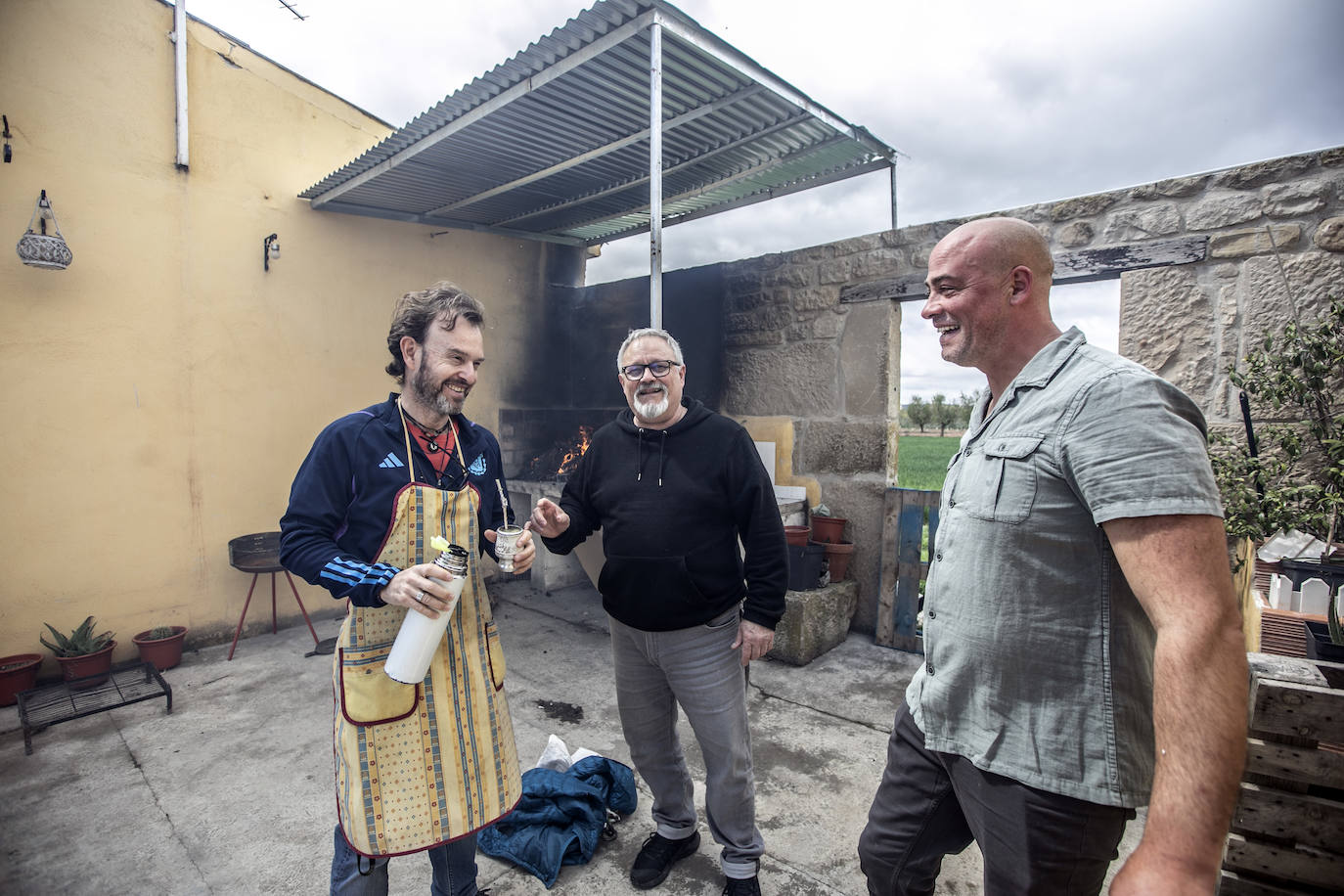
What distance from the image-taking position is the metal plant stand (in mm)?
3814

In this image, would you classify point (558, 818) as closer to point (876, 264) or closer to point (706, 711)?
point (706, 711)

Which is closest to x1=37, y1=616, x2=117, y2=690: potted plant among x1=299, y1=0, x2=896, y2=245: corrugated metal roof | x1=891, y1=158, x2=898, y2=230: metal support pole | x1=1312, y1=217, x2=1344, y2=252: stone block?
x1=299, y1=0, x2=896, y2=245: corrugated metal roof

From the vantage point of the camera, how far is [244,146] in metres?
5.29

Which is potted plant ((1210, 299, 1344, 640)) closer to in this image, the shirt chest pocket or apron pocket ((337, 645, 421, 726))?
the shirt chest pocket

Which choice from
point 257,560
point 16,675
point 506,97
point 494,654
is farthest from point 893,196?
point 16,675

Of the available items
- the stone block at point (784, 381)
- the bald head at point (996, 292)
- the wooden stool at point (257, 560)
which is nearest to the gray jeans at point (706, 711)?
the bald head at point (996, 292)

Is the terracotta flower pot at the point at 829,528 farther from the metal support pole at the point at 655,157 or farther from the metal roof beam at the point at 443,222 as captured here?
the metal roof beam at the point at 443,222

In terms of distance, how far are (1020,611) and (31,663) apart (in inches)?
235

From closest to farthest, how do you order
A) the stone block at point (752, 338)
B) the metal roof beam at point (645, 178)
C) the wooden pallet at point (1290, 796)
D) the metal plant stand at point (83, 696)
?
1. the wooden pallet at point (1290, 796)
2. the metal plant stand at point (83, 696)
3. the metal roof beam at point (645, 178)
4. the stone block at point (752, 338)

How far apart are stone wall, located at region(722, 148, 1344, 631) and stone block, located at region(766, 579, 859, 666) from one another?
14.1 inches

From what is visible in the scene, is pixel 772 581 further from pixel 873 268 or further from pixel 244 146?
pixel 244 146

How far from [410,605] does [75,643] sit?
15.0ft

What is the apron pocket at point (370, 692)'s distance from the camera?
72.3 inches

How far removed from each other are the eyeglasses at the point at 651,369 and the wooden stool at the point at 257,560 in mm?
3742
